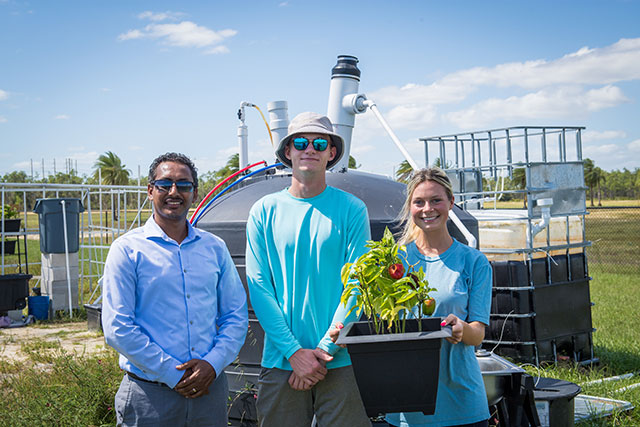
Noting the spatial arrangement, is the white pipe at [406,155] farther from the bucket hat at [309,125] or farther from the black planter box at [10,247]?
the black planter box at [10,247]

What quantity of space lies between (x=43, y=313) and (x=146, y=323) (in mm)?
10641

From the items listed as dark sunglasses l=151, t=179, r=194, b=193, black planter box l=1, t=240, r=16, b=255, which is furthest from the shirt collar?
black planter box l=1, t=240, r=16, b=255

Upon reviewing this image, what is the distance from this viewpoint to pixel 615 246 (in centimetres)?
2755

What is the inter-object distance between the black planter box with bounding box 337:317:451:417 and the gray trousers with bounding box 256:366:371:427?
0.58m

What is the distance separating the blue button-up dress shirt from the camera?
2.80 metres

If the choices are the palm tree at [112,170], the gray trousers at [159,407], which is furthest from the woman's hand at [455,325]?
the palm tree at [112,170]

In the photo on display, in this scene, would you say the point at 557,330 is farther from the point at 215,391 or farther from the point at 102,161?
the point at 102,161

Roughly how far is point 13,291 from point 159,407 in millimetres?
10306

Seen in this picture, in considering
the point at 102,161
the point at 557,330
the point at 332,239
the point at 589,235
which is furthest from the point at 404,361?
the point at 102,161

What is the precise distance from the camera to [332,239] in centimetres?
299

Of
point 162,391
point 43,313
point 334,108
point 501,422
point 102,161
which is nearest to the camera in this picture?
point 162,391

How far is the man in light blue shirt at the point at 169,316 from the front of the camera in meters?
2.82

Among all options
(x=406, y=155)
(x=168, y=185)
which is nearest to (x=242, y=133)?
(x=406, y=155)

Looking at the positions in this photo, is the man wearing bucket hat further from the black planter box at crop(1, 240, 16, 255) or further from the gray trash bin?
the black planter box at crop(1, 240, 16, 255)
